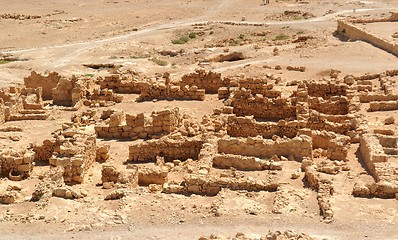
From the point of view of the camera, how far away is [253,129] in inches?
861

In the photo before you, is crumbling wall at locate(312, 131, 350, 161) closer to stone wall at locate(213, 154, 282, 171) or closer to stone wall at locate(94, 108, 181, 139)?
stone wall at locate(213, 154, 282, 171)

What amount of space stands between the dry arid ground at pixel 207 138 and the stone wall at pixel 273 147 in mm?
36

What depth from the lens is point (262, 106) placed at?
24375mm

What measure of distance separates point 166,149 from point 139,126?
249 centimetres

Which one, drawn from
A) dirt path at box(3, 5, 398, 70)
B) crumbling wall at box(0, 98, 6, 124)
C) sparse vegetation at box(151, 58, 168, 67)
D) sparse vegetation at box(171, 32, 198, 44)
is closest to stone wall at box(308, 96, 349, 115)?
crumbling wall at box(0, 98, 6, 124)

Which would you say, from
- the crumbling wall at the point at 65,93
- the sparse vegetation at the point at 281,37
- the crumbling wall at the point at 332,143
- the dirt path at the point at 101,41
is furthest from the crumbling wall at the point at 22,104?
the sparse vegetation at the point at 281,37

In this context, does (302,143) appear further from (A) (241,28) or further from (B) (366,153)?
(A) (241,28)

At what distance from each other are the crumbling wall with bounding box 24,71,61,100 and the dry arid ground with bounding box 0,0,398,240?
0.06 m

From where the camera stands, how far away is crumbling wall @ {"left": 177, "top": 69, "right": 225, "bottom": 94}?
28750 mm

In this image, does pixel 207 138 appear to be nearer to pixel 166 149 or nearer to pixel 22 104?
pixel 166 149

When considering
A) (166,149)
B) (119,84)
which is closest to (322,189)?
(166,149)

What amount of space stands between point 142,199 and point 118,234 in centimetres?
170

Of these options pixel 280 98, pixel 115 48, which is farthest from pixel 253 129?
pixel 115 48

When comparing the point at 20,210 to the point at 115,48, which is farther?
the point at 115,48
